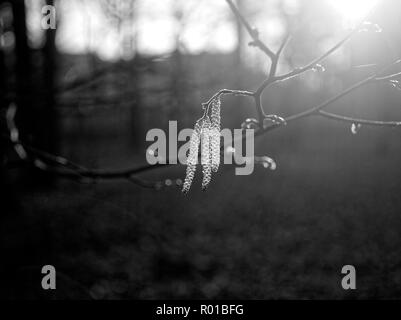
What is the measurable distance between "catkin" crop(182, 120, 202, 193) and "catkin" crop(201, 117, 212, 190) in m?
0.02

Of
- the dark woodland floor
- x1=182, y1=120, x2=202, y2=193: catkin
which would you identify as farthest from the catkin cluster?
the dark woodland floor

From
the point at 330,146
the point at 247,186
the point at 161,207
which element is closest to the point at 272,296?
the point at 161,207

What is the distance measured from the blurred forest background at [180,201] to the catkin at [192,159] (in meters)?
0.72

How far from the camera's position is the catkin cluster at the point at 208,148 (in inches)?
41.3

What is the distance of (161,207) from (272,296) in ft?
16.3

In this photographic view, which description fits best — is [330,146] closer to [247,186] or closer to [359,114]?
[359,114]

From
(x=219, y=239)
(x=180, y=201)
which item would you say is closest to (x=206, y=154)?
(x=219, y=239)

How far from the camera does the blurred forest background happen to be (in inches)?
154

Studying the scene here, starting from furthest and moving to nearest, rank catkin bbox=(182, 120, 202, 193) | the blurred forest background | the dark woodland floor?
1. the dark woodland floor
2. the blurred forest background
3. catkin bbox=(182, 120, 202, 193)

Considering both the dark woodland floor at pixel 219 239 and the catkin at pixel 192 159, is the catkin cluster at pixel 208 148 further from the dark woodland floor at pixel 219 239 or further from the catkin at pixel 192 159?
the dark woodland floor at pixel 219 239

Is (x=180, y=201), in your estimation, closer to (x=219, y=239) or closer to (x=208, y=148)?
(x=219, y=239)

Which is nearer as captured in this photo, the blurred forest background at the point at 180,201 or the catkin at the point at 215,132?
the catkin at the point at 215,132

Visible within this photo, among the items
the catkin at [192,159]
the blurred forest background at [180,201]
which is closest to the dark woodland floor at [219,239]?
the blurred forest background at [180,201]

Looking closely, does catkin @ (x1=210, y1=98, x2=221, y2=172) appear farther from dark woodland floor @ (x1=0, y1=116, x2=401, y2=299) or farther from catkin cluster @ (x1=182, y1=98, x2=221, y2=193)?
dark woodland floor @ (x1=0, y1=116, x2=401, y2=299)
